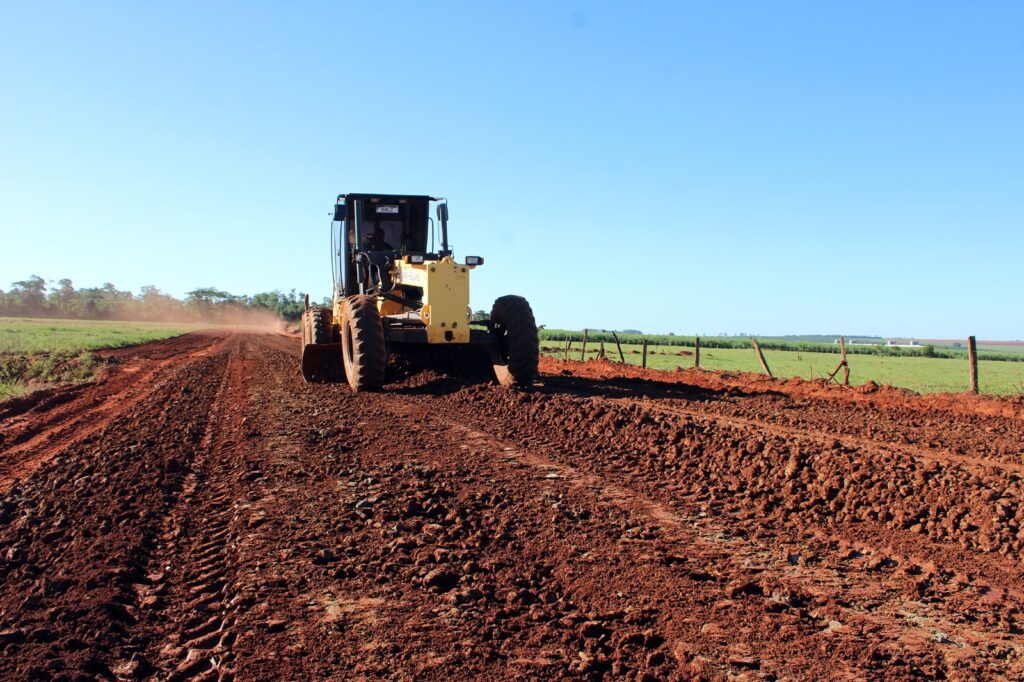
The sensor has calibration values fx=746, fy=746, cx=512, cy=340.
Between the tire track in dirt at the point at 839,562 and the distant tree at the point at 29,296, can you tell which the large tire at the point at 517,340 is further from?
the distant tree at the point at 29,296

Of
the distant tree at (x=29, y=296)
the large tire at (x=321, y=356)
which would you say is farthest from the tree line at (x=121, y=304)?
the large tire at (x=321, y=356)

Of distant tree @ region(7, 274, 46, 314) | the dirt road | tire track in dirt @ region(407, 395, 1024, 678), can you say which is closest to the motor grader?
the dirt road

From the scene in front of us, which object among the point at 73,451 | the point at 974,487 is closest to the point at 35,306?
the point at 73,451

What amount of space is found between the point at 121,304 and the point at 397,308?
107292mm

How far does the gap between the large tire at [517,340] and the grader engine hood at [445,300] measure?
78 cm

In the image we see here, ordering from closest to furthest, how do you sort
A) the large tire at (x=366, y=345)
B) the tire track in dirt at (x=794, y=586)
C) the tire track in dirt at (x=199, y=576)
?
1. the tire track in dirt at (x=199, y=576)
2. the tire track in dirt at (x=794, y=586)
3. the large tire at (x=366, y=345)

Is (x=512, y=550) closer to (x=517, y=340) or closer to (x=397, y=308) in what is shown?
(x=517, y=340)

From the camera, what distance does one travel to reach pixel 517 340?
40.0 feet

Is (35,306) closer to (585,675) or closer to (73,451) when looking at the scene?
(73,451)

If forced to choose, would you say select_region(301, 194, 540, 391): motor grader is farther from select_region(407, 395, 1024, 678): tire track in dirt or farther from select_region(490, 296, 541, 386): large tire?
select_region(407, 395, 1024, 678): tire track in dirt

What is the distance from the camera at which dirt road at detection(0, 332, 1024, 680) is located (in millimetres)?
3373

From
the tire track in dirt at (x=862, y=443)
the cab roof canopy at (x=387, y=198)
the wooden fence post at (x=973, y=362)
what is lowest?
the tire track in dirt at (x=862, y=443)

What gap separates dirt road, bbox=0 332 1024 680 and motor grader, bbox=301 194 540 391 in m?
2.84

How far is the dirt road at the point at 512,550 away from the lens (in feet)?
11.1
